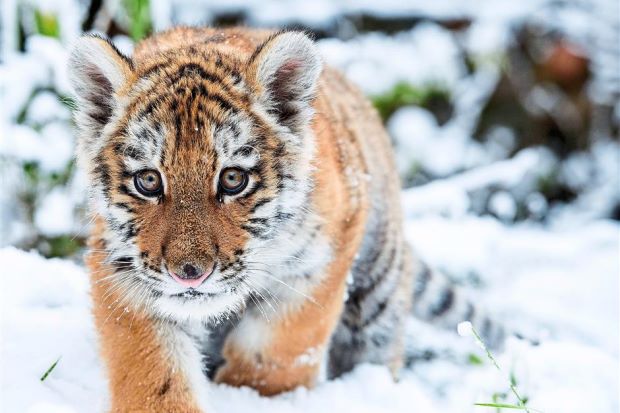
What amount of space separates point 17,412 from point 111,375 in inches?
13.3

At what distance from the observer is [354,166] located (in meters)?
3.15

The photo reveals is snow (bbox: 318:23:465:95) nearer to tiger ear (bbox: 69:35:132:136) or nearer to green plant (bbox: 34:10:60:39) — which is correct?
green plant (bbox: 34:10:60:39)

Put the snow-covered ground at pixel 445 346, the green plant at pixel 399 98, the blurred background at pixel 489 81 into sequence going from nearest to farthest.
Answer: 1. the snow-covered ground at pixel 445 346
2. the blurred background at pixel 489 81
3. the green plant at pixel 399 98

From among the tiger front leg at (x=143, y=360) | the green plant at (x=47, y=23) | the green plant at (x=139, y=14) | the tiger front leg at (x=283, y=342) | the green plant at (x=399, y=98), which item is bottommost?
the green plant at (x=399, y=98)

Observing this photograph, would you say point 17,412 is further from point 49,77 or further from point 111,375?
point 49,77

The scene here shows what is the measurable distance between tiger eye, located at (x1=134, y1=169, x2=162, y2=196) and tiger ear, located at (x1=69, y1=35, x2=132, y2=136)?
1.02 feet

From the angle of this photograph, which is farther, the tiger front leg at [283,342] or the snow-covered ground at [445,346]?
the tiger front leg at [283,342]

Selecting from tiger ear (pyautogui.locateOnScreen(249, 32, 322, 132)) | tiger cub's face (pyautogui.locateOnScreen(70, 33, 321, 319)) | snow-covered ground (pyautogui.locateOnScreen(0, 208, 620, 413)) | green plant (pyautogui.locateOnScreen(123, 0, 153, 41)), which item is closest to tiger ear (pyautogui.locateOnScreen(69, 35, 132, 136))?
tiger cub's face (pyautogui.locateOnScreen(70, 33, 321, 319))

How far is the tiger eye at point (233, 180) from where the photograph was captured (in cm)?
237

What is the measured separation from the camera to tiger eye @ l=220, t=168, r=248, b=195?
2.37 m

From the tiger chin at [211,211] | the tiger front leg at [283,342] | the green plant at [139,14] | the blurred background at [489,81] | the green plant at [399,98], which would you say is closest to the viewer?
the tiger chin at [211,211]

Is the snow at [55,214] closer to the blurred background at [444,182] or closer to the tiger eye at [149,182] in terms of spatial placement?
the blurred background at [444,182]

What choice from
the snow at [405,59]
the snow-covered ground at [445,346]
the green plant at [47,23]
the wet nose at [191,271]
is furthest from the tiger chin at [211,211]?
the snow at [405,59]

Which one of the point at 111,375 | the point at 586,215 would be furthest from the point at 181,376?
the point at 586,215
